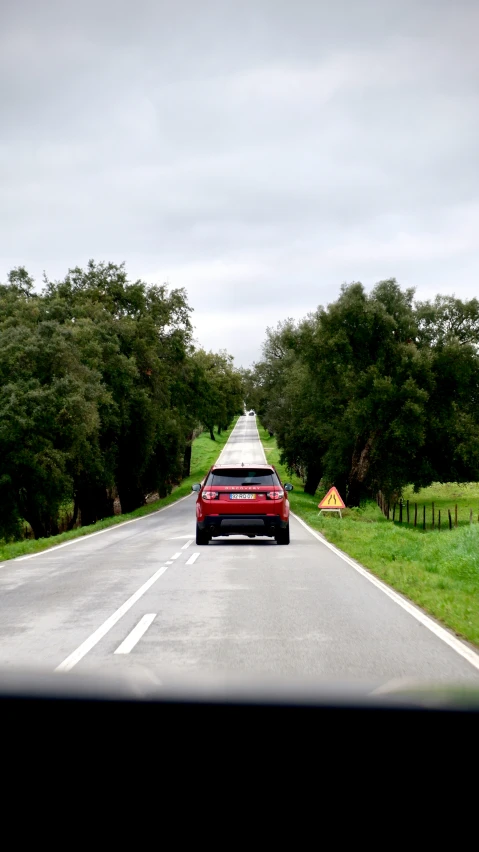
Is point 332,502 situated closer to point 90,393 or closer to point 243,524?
point 243,524

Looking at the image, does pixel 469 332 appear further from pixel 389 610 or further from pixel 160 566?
pixel 389 610

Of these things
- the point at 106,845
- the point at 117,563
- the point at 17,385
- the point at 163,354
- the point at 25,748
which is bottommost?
the point at 117,563

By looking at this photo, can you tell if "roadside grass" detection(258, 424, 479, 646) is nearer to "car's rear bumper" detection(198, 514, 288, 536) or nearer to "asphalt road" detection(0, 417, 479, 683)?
"asphalt road" detection(0, 417, 479, 683)

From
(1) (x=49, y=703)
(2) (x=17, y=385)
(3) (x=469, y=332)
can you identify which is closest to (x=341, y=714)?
(1) (x=49, y=703)

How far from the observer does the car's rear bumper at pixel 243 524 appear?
59.4 feet

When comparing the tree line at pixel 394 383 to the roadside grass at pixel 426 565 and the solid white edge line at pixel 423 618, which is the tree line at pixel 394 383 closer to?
the roadside grass at pixel 426 565

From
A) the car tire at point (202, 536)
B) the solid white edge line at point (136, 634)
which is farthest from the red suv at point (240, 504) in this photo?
the solid white edge line at point (136, 634)

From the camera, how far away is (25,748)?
5.64 feet

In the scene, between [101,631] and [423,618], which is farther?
[423,618]

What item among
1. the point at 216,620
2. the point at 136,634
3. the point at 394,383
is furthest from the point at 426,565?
the point at 394,383

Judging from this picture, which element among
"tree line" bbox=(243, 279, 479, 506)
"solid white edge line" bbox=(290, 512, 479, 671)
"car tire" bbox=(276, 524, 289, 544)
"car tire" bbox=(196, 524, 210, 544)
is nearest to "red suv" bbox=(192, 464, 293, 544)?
"car tire" bbox=(196, 524, 210, 544)

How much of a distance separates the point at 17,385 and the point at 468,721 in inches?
1194

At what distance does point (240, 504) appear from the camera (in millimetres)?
18125

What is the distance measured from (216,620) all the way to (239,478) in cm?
1002
